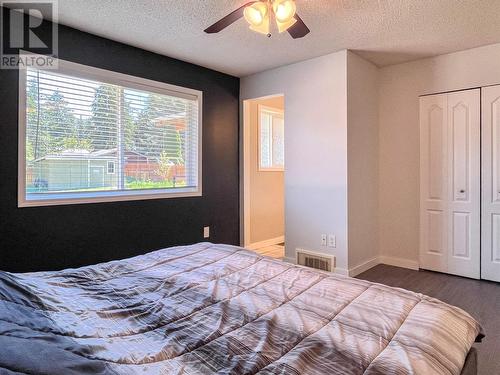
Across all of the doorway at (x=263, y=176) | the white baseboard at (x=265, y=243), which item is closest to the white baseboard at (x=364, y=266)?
the doorway at (x=263, y=176)

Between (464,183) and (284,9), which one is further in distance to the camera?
(464,183)

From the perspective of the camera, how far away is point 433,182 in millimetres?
3730

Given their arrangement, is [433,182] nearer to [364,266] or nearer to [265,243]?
[364,266]

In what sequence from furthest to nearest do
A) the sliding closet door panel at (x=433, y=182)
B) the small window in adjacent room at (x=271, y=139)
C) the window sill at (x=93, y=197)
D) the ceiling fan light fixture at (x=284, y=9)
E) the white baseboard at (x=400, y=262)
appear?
the small window in adjacent room at (x=271, y=139) < the white baseboard at (x=400, y=262) < the sliding closet door panel at (x=433, y=182) < the window sill at (x=93, y=197) < the ceiling fan light fixture at (x=284, y=9)

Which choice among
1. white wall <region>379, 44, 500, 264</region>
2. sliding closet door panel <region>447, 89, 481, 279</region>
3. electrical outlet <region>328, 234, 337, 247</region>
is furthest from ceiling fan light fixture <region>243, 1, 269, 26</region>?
sliding closet door panel <region>447, 89, 481, 279</region>

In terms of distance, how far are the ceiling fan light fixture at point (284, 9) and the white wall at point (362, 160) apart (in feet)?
5.49

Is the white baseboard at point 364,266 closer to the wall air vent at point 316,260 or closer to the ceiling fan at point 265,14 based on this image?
the wall air vent at point 316,260

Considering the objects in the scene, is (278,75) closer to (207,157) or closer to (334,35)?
(334,35)

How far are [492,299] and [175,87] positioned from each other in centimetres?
395

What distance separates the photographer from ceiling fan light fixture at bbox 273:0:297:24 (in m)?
Result: 2.01

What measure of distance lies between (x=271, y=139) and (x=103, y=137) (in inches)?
112

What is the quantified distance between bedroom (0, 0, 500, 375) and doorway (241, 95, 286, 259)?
15 centimetres

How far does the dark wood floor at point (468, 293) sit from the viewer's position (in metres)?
2.03

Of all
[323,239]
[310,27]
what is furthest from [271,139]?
[310,27]
